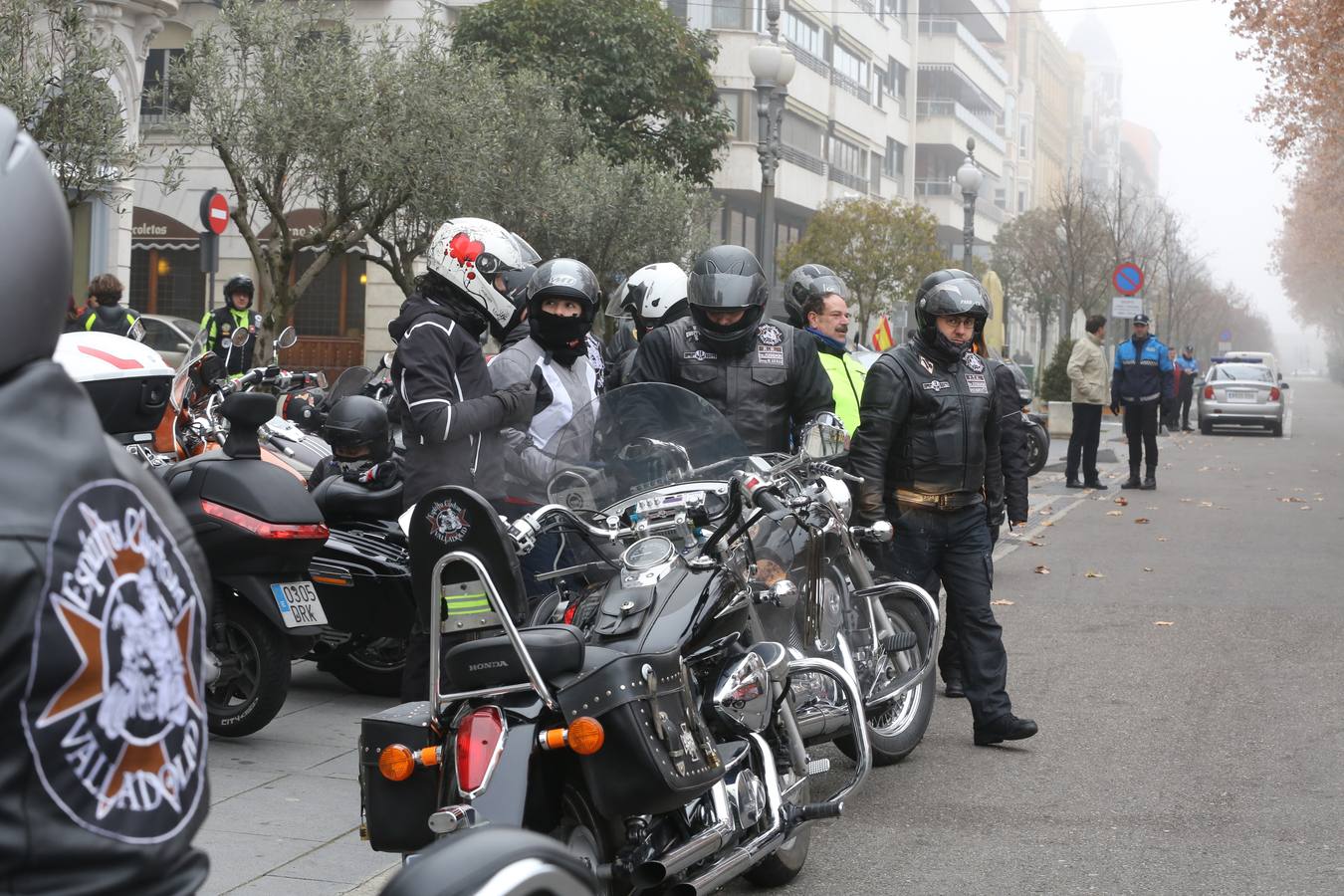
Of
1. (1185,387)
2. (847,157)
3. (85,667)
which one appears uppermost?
(847,157)

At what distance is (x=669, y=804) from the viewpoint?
3.66 meters

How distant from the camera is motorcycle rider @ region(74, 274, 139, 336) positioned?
13.6 metres


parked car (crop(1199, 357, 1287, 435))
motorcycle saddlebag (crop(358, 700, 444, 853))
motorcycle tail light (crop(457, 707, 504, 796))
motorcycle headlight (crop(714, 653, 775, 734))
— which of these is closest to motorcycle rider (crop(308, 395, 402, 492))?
motorcycle headlight (crop(714, 653, 775, 734))

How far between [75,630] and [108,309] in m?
13.0

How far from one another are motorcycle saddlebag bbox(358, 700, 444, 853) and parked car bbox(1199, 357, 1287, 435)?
32.8m

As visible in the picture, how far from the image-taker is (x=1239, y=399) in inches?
1356

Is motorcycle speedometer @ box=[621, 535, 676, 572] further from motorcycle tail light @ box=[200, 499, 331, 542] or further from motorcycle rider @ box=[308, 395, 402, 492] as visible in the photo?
motorcycle rider @ box=[308, 395, 402, 492]

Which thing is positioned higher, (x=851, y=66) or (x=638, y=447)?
(x=851, y=66)

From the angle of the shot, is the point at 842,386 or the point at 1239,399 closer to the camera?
the point at 842,386

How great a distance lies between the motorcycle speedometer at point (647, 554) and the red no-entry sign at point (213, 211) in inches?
477

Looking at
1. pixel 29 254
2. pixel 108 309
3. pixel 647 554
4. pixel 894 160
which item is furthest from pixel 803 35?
pixel 29 254

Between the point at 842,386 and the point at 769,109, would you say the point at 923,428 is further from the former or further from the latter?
the point at 769,109

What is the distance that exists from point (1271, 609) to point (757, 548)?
656cm

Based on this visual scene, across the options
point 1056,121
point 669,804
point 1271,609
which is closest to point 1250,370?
point 1271,609
